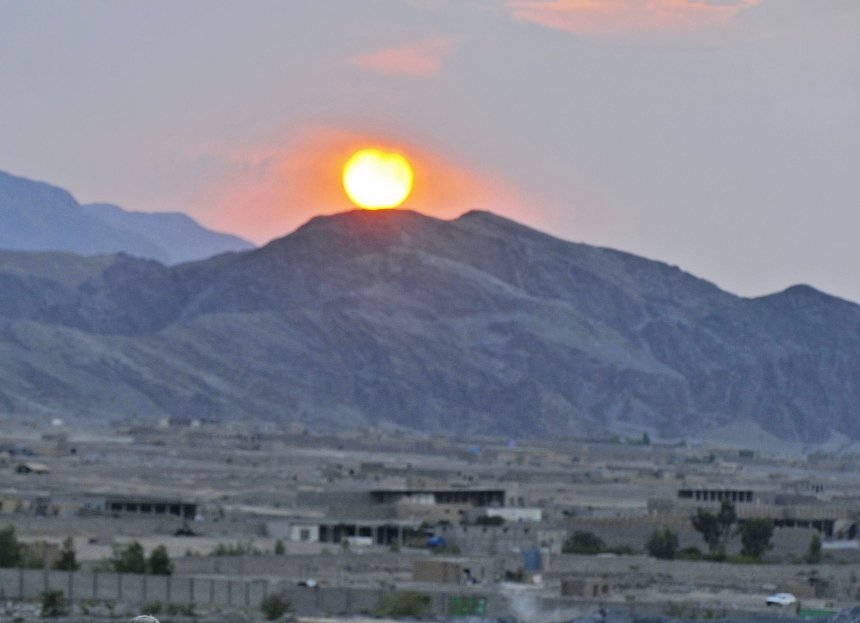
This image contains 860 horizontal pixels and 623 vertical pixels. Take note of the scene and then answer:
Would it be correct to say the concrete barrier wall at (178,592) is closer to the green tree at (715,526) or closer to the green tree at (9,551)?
the green tree at (9,551)

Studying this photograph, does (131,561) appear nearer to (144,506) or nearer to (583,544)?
(583,544)

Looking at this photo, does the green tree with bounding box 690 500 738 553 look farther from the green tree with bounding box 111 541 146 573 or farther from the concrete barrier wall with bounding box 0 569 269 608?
the concrete barrier wall with bounding box 0 569 269 608

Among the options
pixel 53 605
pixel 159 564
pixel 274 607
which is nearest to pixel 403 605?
→ pixel 274 607

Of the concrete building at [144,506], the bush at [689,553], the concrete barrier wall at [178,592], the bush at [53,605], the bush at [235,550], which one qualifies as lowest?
the bush at [53,605]

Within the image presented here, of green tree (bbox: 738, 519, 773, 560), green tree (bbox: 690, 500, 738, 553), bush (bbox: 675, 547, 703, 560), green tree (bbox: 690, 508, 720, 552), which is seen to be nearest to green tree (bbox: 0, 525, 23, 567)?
bush (bbox: 675, 547, 703, 560)

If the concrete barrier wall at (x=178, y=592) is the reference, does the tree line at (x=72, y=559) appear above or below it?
above

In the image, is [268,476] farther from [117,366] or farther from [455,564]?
[117,366]

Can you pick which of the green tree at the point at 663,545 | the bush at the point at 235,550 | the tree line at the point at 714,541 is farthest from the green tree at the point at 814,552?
the bush at the point at 235,550

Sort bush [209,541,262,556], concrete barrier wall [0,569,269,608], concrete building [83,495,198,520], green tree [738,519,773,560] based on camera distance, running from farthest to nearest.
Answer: concrete building [83,495,198,520] → green tree [738,519,773,560] → bush [209,541,262,556] → concrete barrier wall [0,569,269,608]
